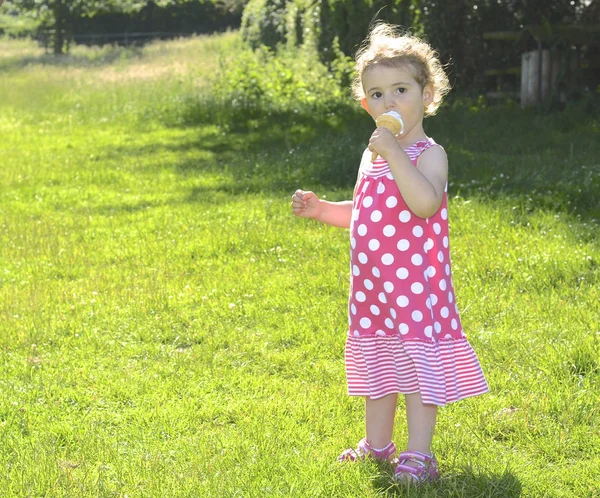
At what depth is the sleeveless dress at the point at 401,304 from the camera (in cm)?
321

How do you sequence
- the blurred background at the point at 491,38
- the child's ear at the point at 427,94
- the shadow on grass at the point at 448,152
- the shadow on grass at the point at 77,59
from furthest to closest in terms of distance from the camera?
the shadow on grass at the point at 77,59 → the blurred background at the point at 491,38 → the shadow on grass at the point at 448,152 → the child's ear at the point at 427,94

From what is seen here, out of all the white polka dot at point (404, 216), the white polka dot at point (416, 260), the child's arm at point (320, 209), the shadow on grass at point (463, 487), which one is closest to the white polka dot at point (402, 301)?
the white polka dot at point (416, 260)

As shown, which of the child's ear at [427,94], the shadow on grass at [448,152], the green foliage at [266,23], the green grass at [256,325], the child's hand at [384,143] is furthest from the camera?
the green foliage at [266,23]

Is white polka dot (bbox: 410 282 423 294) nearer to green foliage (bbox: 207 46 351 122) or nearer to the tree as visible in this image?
green foliage (bbox: 207 46 351 122)

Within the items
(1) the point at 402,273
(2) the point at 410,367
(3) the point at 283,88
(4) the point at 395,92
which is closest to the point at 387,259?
(1) the point at 402,273

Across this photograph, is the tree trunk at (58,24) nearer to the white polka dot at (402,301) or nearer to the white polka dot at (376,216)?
the white polka dot at (376,216)

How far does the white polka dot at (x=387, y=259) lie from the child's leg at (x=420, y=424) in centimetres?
47

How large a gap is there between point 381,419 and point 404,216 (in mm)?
752

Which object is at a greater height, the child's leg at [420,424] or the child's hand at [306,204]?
the child's hand at [306,204]

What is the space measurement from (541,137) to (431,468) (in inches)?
321

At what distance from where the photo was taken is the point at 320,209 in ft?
11.8

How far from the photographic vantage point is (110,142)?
44.9 feet

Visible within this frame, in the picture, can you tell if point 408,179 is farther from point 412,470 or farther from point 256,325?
point 256,325

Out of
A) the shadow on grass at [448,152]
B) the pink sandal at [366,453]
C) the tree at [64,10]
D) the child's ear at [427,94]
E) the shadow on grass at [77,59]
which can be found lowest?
the pink sandal at [366,453]
